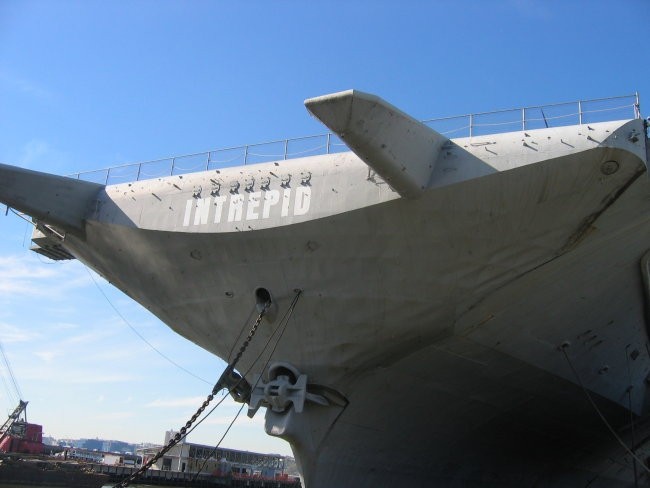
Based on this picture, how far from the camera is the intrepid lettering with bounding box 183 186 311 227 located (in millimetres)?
9820

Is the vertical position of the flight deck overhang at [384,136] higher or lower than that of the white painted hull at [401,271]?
higher

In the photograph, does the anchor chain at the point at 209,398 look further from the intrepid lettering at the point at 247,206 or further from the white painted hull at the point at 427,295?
the intrepid lettering at the point at 247,206

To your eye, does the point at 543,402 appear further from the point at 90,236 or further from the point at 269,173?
the point at 90,236

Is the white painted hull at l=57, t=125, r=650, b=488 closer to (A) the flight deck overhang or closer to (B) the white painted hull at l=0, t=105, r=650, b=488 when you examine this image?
(B) the white painted hull at l=0, t=105, r=650, b=488

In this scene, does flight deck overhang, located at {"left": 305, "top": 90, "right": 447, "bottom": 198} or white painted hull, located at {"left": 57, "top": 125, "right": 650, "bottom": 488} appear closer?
flight deck overhang, located at {"left": 305, "top": 90, "right": 447, "bottom": 198}

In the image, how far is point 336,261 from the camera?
10.1 meters

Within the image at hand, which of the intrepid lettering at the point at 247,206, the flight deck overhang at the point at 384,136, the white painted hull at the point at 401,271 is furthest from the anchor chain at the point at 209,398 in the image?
the flight deck overhang at the point at 384,136

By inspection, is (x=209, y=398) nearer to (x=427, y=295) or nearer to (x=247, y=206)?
(x=247, y=206)

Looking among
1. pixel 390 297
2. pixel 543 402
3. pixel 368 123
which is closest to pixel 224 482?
pixel 543 402

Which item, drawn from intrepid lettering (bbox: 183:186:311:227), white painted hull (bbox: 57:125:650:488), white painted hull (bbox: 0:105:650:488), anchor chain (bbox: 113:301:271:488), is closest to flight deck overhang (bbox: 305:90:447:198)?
white painted hull (bbox: 0:105:650:488)

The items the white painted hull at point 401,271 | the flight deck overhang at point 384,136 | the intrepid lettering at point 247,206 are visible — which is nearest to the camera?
the flight deck overhang at point 384,136

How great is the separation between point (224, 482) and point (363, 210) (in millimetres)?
36514

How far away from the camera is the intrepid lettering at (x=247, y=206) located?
387 inches

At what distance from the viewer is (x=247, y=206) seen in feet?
33.3
